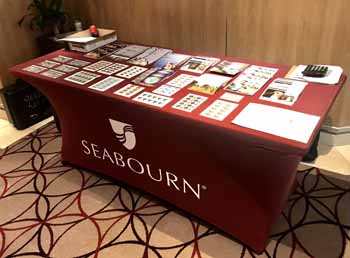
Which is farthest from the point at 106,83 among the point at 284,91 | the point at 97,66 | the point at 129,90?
the point at 284,91

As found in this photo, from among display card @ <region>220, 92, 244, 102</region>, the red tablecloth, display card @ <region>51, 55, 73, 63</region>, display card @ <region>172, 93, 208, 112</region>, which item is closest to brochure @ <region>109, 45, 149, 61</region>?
display card @ <region>51, 55, 73, 63</region>

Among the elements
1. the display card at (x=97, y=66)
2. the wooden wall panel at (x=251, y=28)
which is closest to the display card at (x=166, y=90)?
the display card at (x=97, y=66)

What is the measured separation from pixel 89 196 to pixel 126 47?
101 centimetres

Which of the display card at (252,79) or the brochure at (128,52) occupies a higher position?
the brochure at (128,52)

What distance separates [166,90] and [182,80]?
5.2 inches

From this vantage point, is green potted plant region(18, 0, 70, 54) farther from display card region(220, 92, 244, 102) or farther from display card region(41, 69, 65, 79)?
display card region(220, 92, 244, 102)

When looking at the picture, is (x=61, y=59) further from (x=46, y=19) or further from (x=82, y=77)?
(x=46, y=19)

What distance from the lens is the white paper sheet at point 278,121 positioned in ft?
4.00

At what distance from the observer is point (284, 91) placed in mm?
1498

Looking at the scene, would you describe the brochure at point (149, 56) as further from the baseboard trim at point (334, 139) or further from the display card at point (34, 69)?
the baseboard trim at point (334, 139)

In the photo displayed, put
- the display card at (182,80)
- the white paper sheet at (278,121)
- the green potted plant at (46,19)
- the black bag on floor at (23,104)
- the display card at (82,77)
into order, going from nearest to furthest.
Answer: the white paper sheet at (278,121), the display card at (182,80), the display card at (82,77), the black bag on floor at (23,104), the green potted plant at (46,19)

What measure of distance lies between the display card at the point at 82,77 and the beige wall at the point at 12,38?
1.26 meters

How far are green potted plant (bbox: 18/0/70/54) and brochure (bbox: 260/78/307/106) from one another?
6.72 ft

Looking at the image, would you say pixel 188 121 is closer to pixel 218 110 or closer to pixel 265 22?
pixel 218 110
